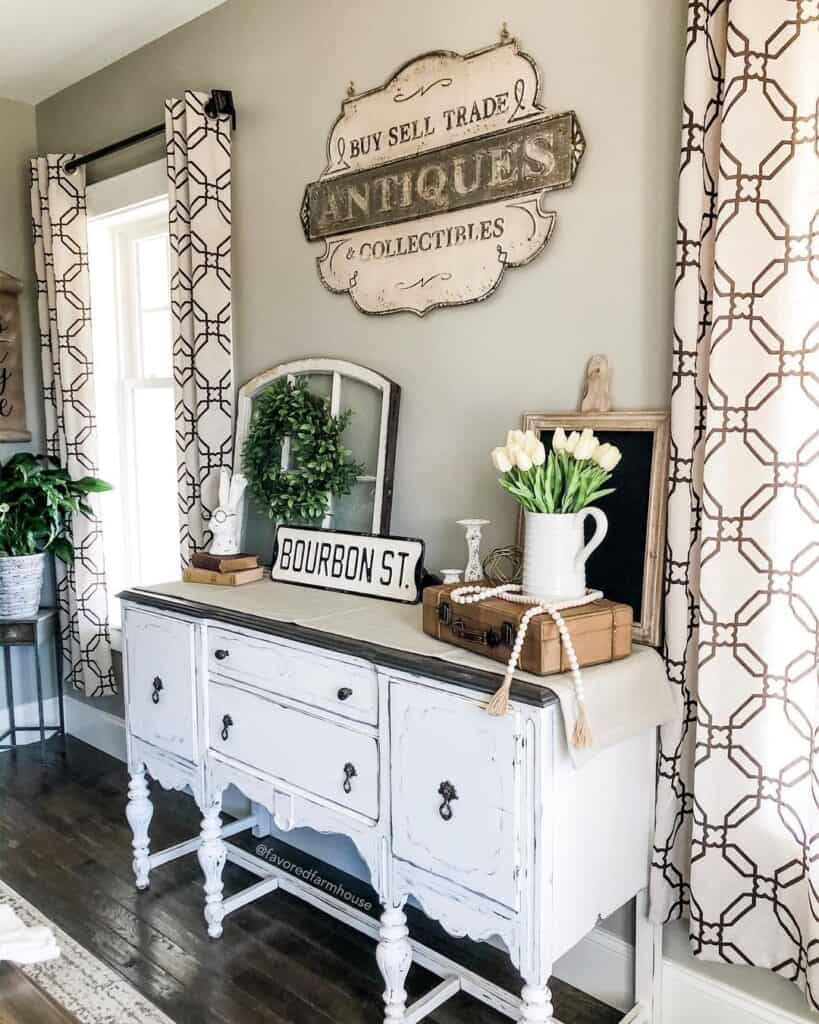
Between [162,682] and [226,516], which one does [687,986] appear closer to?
[162,682]

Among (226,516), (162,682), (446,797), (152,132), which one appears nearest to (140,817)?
(162,682)

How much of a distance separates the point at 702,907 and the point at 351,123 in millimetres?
2224

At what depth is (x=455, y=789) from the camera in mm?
1672

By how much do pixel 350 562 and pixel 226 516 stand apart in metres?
0.50

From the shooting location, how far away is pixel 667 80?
1.85 metres

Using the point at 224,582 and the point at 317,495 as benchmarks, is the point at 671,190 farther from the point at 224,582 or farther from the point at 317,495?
the point at 224,582

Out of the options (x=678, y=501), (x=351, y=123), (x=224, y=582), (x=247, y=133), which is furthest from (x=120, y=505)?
(x=678, y=501)

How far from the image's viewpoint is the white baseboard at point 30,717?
3.81m

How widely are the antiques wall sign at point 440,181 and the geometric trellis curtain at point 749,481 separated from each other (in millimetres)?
428

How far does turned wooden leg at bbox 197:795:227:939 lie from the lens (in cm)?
236

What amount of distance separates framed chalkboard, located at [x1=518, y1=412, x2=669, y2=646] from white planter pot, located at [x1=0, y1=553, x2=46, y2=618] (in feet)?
8.24

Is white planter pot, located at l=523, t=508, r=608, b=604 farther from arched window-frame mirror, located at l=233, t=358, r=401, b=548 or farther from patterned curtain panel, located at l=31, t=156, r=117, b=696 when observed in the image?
patterned curtain panel, located at l=31, t=156, r=117, b=696

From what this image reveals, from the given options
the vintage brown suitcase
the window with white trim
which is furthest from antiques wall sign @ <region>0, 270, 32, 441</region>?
the vintage brown suitcase

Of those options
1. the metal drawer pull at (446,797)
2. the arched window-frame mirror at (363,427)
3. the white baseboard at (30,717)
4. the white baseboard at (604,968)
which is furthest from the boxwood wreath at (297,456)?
the white baseboard at (30,717)
